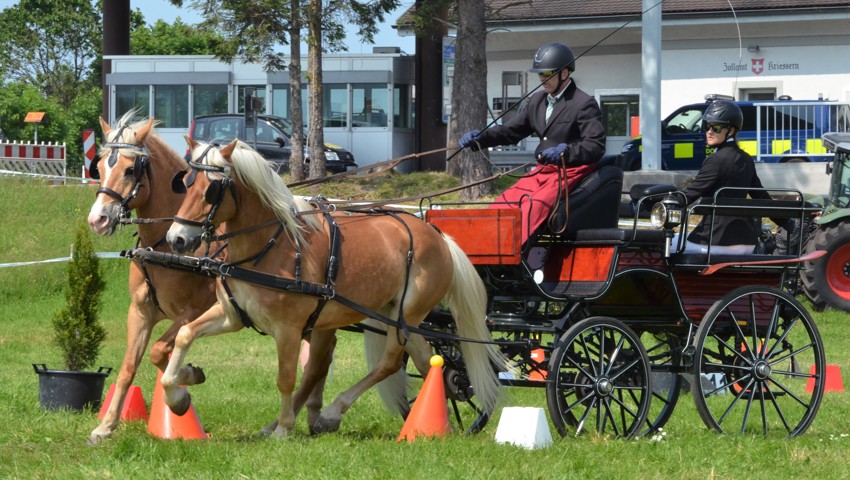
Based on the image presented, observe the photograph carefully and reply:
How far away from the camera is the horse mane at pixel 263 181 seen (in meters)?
6.87

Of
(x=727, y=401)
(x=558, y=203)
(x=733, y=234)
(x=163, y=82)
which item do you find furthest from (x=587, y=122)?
(x=163, y=82)

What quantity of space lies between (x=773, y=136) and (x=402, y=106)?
39.0 feet

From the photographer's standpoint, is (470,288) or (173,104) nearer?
(470,288)

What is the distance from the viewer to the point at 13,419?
26.4ft

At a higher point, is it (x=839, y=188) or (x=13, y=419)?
(x=839, y=188)

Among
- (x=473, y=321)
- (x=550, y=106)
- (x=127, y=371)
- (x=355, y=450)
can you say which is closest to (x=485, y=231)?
(x=473, y=321)

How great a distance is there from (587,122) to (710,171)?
0.92 metres

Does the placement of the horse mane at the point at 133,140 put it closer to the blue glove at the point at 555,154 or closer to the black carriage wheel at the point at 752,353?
the blue glove at the point at 555,154

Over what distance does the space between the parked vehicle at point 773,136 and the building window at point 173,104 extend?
47.1ft

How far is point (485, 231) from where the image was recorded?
769cm

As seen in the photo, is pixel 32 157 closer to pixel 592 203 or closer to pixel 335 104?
pixel 335 104

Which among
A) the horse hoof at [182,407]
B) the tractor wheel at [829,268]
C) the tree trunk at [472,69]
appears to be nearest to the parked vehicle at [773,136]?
the tree trunk at [472,69]

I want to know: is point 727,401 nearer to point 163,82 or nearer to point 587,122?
point 587,122

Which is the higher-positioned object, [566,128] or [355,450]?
[566,128]
